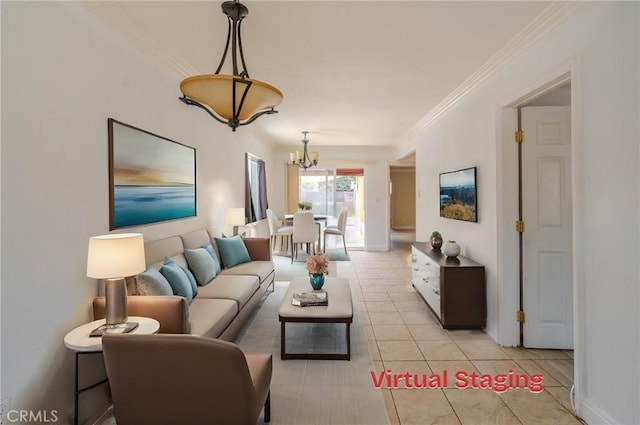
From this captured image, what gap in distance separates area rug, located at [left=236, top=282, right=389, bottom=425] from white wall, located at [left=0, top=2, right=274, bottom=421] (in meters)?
1.29

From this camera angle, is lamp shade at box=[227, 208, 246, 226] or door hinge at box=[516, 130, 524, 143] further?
lamp shade at box=[227, 208, 246, 226]

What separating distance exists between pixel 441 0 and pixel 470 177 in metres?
1.88

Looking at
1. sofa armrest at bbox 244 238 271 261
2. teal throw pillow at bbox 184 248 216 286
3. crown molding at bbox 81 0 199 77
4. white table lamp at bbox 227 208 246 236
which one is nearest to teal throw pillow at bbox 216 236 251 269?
sofa armrest at bbox 244 238 271 261

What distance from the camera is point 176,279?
2.53 metres

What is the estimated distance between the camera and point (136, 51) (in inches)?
98.2

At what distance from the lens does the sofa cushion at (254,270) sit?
3.59 meters

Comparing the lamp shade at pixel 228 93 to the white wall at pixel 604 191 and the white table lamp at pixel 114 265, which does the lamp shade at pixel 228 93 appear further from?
the white wall at pixel 604 191

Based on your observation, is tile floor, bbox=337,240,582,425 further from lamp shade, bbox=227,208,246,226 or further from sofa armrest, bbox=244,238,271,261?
lamp shade, bbox=227,208,246,226

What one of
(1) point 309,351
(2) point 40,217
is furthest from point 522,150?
(2) point 40,217

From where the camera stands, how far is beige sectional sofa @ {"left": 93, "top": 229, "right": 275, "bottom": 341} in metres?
2.03

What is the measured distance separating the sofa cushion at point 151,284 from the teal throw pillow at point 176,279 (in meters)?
0.12

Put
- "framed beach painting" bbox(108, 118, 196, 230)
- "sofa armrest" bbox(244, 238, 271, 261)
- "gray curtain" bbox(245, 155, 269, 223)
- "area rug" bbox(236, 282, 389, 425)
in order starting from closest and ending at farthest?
"area rug" bbox(236, 282, 389, 425) → "framed beach painting" bbox(108, 118, 196, 230) → "sofa armrest" bbox(244, 238, 271, 261) → "gray curtain" bbox(245, 155, 269, 223)

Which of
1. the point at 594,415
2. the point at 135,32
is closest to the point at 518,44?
the point at 594,415

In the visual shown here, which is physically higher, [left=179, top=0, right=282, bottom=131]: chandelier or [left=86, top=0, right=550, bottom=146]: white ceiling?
[left=86, top=0, right=550, bottom=146]: white ceiling
